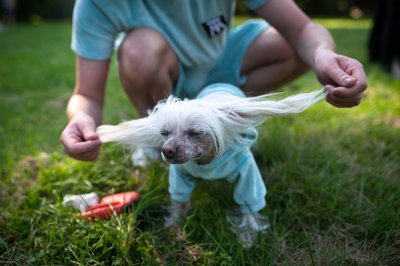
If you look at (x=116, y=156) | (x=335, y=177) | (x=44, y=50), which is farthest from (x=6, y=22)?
(x=335, y=177)

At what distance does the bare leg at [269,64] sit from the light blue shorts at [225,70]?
44 millimetres

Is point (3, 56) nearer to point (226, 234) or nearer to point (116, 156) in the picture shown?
point (116, 156)

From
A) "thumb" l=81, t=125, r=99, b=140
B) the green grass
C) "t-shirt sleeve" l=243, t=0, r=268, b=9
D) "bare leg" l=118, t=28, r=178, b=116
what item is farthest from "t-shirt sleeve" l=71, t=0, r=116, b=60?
"t-shirt sleeve" l=243, t=0, r=268, b=9

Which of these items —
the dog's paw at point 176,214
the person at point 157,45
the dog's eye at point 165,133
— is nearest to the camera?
the dog's eye at point 165,133

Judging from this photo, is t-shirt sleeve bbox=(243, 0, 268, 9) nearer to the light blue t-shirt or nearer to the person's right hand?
the light blue t-shirt

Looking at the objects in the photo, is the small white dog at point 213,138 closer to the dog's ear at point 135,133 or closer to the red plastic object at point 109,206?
the dog's ear at point 135,133

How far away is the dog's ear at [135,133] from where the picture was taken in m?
1.43

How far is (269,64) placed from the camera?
226 cm

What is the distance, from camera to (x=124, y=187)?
6.08 ft

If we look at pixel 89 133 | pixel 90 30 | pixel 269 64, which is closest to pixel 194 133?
pixel 89 133

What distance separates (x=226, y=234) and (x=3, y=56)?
5100 millimetres

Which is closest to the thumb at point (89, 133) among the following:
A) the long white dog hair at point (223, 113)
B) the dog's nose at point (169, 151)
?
the long white dog hair at point (223, 113)

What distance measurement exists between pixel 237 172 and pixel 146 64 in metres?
0.69

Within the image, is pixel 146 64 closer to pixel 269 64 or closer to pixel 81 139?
pixel 81 139
